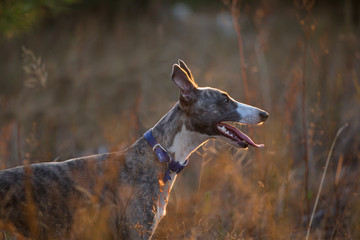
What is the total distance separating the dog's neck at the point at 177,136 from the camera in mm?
3797

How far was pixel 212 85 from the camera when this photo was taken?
25.5 feet

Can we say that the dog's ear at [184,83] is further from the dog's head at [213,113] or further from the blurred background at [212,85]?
the blurred background at [212,85]

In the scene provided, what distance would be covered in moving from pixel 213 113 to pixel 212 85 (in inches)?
155

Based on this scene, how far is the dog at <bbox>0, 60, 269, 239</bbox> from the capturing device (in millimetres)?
3342

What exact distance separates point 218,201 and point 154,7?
11.5m

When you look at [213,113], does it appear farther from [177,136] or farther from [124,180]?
[124,180]

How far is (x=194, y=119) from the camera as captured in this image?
12.6 ft

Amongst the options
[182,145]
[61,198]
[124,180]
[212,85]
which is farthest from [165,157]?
[212,85]

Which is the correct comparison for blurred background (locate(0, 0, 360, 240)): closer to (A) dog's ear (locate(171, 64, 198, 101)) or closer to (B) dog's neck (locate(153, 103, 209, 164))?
(B) dog's neck (locate(153, 103, 209, 164))

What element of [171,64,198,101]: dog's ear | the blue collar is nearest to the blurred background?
the blue collar

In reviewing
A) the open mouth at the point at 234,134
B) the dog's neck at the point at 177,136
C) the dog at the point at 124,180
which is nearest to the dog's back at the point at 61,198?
the dog at the point at 124,180

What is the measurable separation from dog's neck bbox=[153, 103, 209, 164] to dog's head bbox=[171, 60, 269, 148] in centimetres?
5

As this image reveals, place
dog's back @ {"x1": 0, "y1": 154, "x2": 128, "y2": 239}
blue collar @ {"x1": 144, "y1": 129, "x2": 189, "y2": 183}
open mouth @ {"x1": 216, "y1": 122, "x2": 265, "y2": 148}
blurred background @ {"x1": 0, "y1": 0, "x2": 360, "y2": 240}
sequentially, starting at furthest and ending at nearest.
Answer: blurred background @ {"x1": 0, "y1": 0, "x2": 360, "y2": 240}, open mouth @ {"x1": 216, "y1": 122, "x2": 265, "y2": 148}, blue collar @ {"x1": 144, "y1": 129, "x2": 189, "y2": 183}, dog's back @ {"x1": 0, "y1": 154, "x2": 128, "y2": 239}

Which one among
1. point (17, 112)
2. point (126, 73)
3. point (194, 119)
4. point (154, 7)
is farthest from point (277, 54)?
point (194, 119)
